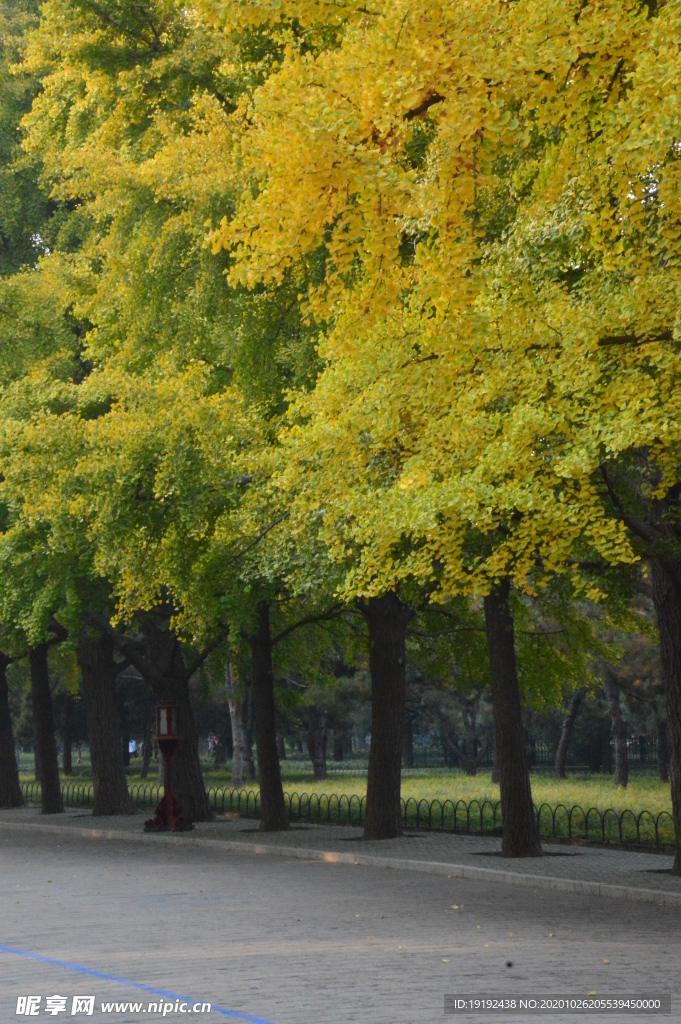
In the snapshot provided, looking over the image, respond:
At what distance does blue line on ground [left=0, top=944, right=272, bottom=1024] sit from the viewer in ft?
24.3

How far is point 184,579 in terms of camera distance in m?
17.9

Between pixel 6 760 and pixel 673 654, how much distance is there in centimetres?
2294

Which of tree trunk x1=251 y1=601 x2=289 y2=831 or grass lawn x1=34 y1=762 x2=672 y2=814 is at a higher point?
tree trunk x1=251 y1=601 x2=289 y2=831

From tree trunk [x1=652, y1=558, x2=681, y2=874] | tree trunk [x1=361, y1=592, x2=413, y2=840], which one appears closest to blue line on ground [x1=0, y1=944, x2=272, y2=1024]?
tree trunk [x1=652, y1=558, x2=681, y2=874]

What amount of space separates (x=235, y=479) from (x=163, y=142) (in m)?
4.33

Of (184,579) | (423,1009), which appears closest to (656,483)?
(184,579)

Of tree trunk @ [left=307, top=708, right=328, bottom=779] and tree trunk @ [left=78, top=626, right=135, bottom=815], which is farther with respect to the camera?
tree trunk @ [left=307, top=708, right=328, bottom=779]

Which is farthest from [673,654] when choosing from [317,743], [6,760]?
[317,743]

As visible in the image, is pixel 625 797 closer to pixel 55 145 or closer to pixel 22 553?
pixel 22 553

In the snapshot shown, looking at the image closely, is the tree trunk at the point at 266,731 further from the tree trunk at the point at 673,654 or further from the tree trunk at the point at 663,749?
the tree trunk at the point at 663,749

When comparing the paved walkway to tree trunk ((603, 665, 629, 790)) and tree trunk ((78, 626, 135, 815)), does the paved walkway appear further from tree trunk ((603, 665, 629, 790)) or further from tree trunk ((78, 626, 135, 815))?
tree trunk ((603, 665, 629, 790))

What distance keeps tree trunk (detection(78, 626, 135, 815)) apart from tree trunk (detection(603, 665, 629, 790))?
51.6ft

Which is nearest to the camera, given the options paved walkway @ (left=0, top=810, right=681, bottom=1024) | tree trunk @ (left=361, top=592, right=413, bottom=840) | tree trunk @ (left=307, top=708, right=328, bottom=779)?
paved walkway @ (left=0, top=810, right=681, bottom=1024)

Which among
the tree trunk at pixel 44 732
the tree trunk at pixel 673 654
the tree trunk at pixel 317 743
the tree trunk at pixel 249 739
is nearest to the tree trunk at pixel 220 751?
the tree trunk at pixel 249 739
